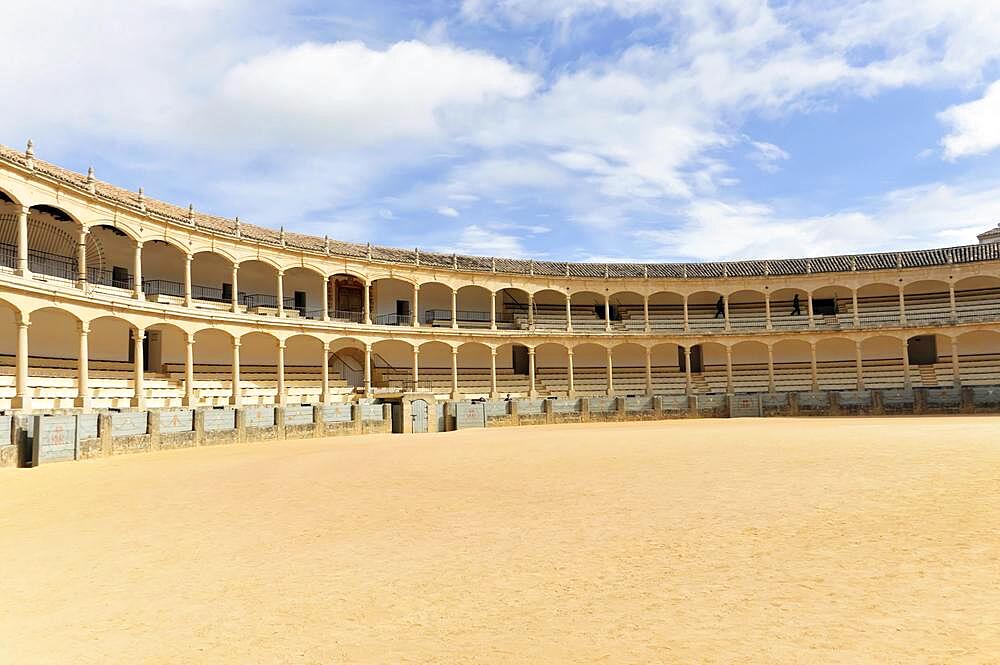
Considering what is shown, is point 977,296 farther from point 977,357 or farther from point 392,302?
point 392,302

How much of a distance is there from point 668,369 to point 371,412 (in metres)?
23.4

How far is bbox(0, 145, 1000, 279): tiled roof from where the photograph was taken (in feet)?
105

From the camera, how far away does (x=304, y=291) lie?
36875 millimetres

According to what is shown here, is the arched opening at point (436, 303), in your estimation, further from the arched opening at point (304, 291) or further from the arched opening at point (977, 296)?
the arched opening at point (977, 296)

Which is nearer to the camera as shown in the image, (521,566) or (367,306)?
(521,566)

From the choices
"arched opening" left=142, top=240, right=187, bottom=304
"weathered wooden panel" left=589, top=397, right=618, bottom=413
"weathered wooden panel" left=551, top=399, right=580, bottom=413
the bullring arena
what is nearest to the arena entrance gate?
the bullring arena

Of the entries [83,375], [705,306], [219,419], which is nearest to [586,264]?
[705,306]

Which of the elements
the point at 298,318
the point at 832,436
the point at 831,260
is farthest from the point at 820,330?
the point at 298,318

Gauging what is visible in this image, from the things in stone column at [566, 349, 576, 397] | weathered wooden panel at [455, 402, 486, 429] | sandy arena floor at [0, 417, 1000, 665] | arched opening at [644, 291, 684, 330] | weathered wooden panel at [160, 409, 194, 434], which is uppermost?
arched opening at [644, 291, 684, 330]

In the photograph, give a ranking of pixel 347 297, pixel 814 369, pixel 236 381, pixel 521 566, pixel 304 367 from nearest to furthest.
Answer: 1. pixel 521 566
2. pixel 236 381
3. pixel 304 367
4. pixel 347 297
5. pixel 814 369

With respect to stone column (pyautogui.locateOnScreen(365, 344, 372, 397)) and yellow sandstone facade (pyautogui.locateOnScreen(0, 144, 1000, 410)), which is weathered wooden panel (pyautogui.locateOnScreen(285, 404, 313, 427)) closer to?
yellow sandstone facade (pyautogui.locateOnScreen(0, 144, 1000, 410))

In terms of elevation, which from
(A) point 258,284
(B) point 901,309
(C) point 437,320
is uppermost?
(A) point 258,284

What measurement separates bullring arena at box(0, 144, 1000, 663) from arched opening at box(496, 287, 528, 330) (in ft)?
0.50

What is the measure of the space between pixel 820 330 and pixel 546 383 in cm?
1696
